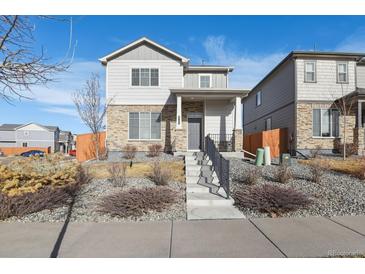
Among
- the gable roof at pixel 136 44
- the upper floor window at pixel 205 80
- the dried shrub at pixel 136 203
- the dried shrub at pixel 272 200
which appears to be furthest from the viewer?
the upper floor window at pixel 205 80

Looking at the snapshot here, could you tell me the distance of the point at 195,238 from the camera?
4355mm

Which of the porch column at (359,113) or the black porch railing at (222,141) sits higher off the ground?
the porch column at (359,113)

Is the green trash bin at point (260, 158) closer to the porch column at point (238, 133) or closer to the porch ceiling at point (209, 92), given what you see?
the porch column at point (238, 133)

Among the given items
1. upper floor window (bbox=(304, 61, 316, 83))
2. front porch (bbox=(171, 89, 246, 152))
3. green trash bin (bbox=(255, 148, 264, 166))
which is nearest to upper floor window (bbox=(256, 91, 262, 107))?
upper floor window (bbox=(304, 61, 316, 83))

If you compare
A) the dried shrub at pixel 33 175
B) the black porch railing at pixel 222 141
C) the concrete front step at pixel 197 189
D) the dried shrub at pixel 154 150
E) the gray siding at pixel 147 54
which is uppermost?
the gray siding at pixel 147 54

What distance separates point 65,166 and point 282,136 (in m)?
14.0

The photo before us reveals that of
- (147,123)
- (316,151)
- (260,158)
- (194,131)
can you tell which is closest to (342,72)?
(316,151)

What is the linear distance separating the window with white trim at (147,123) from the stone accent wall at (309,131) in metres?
9.18

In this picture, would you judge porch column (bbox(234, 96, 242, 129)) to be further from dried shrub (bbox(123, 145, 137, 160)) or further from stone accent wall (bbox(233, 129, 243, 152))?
dried shrub (bbox(123, 145, 137, 160))

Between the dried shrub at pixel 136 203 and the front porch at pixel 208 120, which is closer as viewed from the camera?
the dried shrub at pixel 136 203

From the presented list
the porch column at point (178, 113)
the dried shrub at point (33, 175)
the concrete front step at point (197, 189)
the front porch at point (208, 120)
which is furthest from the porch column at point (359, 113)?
the dried shrub at point (33, 175)

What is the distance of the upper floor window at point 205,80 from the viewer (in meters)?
17.1

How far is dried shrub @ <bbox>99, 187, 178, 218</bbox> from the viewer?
5.70 metres

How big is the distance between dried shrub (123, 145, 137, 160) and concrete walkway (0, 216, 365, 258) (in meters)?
9.29
